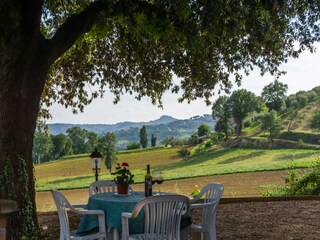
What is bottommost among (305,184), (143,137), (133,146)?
(305,184)

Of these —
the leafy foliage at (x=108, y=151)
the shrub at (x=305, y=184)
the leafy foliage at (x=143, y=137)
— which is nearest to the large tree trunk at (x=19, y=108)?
the shrub at (x=305, y=184)

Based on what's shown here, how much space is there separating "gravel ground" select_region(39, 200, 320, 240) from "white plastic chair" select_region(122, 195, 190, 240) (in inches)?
63.9

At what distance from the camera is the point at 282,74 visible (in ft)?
27.4

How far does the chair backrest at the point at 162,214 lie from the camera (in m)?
3.88

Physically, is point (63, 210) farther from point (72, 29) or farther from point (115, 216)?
point (72, 29)

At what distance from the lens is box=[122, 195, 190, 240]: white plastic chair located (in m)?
3.88

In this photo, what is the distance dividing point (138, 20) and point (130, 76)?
12.5ft

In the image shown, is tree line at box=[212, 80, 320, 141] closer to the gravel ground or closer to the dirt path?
the dirt path

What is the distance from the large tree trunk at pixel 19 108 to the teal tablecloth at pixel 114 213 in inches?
76.6

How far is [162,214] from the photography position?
3.94 metres

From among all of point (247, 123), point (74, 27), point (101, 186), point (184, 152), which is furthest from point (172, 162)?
point (101, 186)

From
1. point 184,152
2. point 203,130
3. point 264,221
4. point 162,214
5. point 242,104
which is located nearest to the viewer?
point 162,214

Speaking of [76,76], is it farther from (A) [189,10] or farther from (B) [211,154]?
(B) [211,154]

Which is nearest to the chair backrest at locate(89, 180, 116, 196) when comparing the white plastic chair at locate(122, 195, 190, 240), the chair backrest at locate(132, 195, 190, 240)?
the white plastic chair at locate(122, 195, 190, 240)
